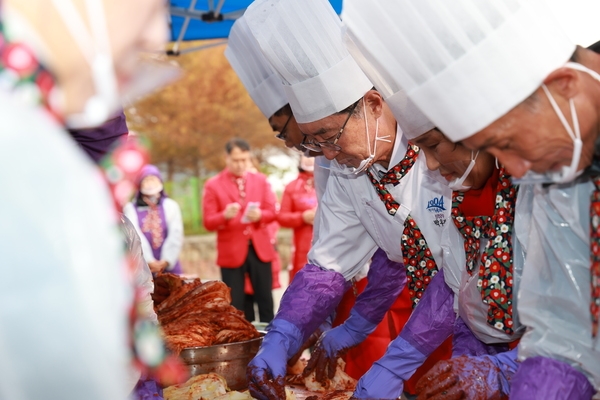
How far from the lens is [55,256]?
0.81 meters

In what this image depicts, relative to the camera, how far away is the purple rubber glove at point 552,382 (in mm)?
1610

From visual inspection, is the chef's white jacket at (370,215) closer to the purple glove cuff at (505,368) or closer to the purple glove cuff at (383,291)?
the purple glove cuff at (383,291)

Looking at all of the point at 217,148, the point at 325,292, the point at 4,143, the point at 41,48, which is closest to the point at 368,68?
the point at 325,292

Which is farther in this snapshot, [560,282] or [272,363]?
[272,363]

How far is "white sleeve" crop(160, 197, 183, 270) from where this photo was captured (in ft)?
20.8

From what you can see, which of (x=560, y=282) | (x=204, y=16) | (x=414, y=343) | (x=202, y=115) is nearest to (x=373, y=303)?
(x=414, y=343)

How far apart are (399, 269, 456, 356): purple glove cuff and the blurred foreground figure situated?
168 centimetres

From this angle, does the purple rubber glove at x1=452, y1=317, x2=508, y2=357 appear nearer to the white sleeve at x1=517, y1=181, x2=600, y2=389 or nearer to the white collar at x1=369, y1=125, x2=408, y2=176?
the white sleeve at x1=517, y1=181, x2=600, y2=389

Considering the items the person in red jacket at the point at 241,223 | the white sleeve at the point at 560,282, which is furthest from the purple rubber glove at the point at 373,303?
the person in red jacket at the point at 241,223

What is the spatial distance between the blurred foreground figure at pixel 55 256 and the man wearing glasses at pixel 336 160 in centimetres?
169

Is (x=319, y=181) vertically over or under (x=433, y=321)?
over

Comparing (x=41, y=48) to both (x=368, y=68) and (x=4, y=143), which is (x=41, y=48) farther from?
(x=368, y=68)

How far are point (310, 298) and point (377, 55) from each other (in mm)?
1383

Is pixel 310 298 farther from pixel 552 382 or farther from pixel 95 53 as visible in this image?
pixel 95 53
